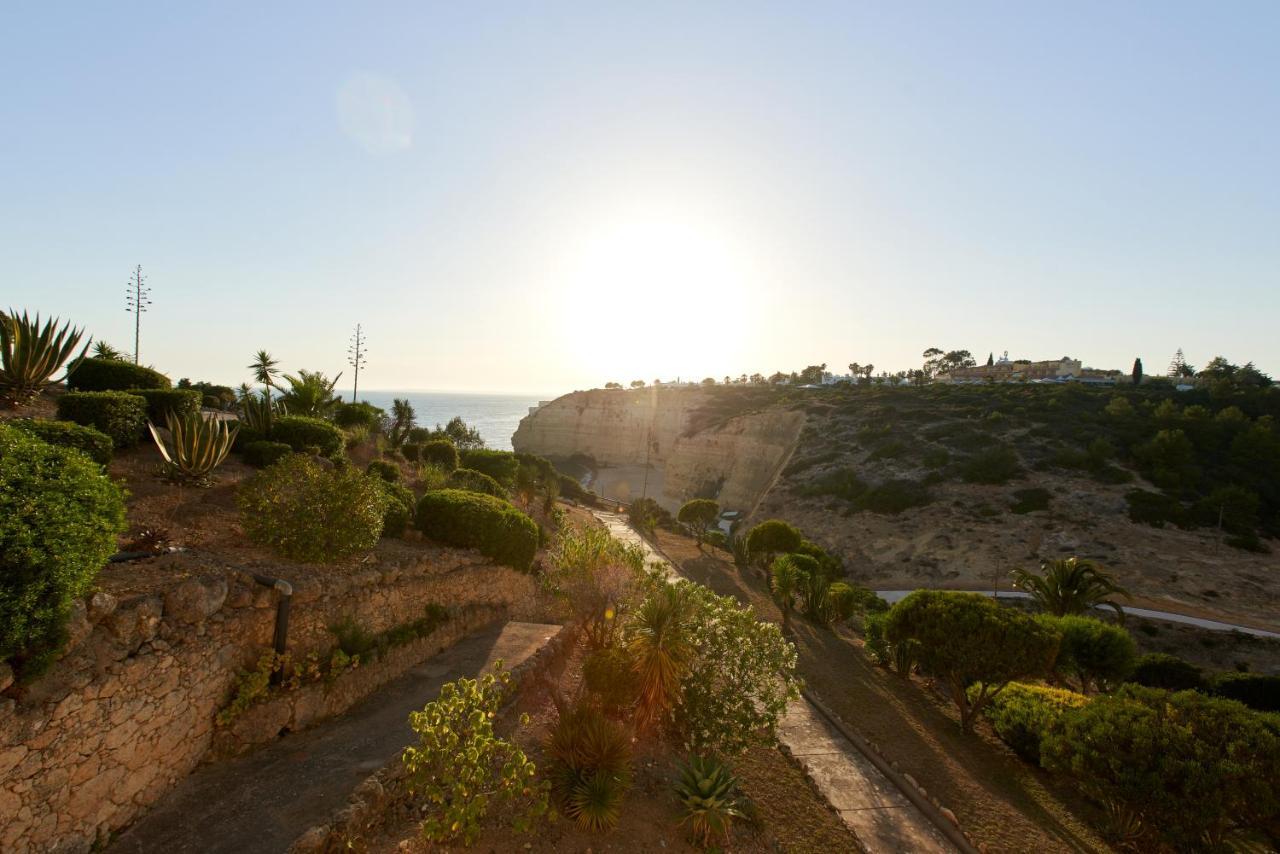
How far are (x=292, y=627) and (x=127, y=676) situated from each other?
2563mm

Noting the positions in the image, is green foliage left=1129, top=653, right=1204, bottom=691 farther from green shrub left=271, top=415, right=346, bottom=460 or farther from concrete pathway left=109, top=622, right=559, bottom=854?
green shrub left=271, top=415, right=346, bottom=460

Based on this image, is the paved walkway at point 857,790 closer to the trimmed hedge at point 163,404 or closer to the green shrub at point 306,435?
the green shrub at point 306,435

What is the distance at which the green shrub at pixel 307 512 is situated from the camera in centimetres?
1009

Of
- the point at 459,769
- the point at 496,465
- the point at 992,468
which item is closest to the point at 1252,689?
the point at 459,769

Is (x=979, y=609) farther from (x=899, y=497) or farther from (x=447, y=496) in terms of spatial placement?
(x=899, y=497)

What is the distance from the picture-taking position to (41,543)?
5.54 metres

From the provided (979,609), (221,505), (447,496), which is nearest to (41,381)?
(221,505)

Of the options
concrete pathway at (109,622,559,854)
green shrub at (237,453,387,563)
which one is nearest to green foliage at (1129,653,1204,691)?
concrete pathway at (109,622,559,854)

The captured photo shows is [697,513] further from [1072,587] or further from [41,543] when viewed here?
[41,543]

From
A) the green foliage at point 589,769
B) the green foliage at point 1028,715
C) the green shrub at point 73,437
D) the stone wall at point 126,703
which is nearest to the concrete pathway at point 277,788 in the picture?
the stone wall at point 126,703

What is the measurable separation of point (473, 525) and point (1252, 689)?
82.2ft

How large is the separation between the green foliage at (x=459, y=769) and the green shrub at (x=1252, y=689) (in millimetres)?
22671

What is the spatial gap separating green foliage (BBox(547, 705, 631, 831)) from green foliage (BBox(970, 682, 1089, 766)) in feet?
32.1

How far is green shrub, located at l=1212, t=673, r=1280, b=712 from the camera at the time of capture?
17.0 meters
